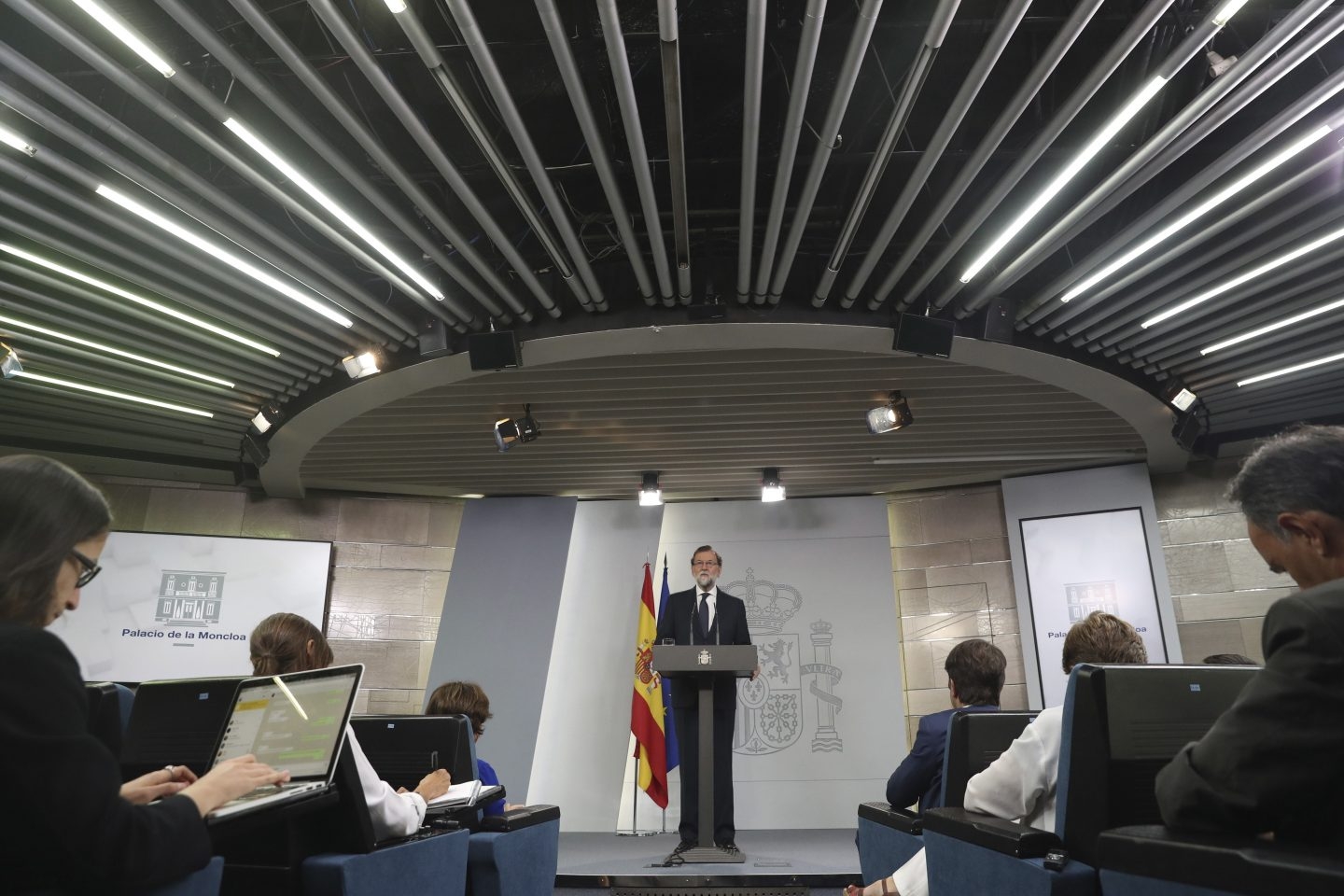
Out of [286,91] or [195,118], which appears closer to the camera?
[195,118]

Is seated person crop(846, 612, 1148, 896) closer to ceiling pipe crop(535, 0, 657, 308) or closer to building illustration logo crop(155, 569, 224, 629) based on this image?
ceiling pipe crop(535, 0, 657, 308)

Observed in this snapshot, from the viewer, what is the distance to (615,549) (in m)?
7.57

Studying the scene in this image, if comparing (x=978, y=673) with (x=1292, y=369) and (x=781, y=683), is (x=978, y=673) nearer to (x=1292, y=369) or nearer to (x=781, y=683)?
(x=1292, y=369)

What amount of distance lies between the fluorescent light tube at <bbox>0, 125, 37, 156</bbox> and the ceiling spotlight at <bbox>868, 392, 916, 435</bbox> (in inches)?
178

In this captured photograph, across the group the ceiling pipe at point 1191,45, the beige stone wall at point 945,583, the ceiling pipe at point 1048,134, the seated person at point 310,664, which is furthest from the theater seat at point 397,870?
the beige stone wall at point 945,583

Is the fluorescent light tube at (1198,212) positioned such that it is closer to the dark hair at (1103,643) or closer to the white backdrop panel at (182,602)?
the dark hair at (1103,643)

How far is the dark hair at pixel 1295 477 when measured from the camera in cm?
129

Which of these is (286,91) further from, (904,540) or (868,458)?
(904,540)

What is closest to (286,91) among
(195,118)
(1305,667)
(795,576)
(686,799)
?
(195,118)

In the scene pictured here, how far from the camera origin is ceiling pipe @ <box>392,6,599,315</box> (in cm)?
274

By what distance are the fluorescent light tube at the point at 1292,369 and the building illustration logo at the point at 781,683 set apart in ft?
11.3

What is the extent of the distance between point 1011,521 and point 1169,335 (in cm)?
241

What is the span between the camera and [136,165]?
3.46m

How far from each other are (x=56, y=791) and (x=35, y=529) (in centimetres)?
37
